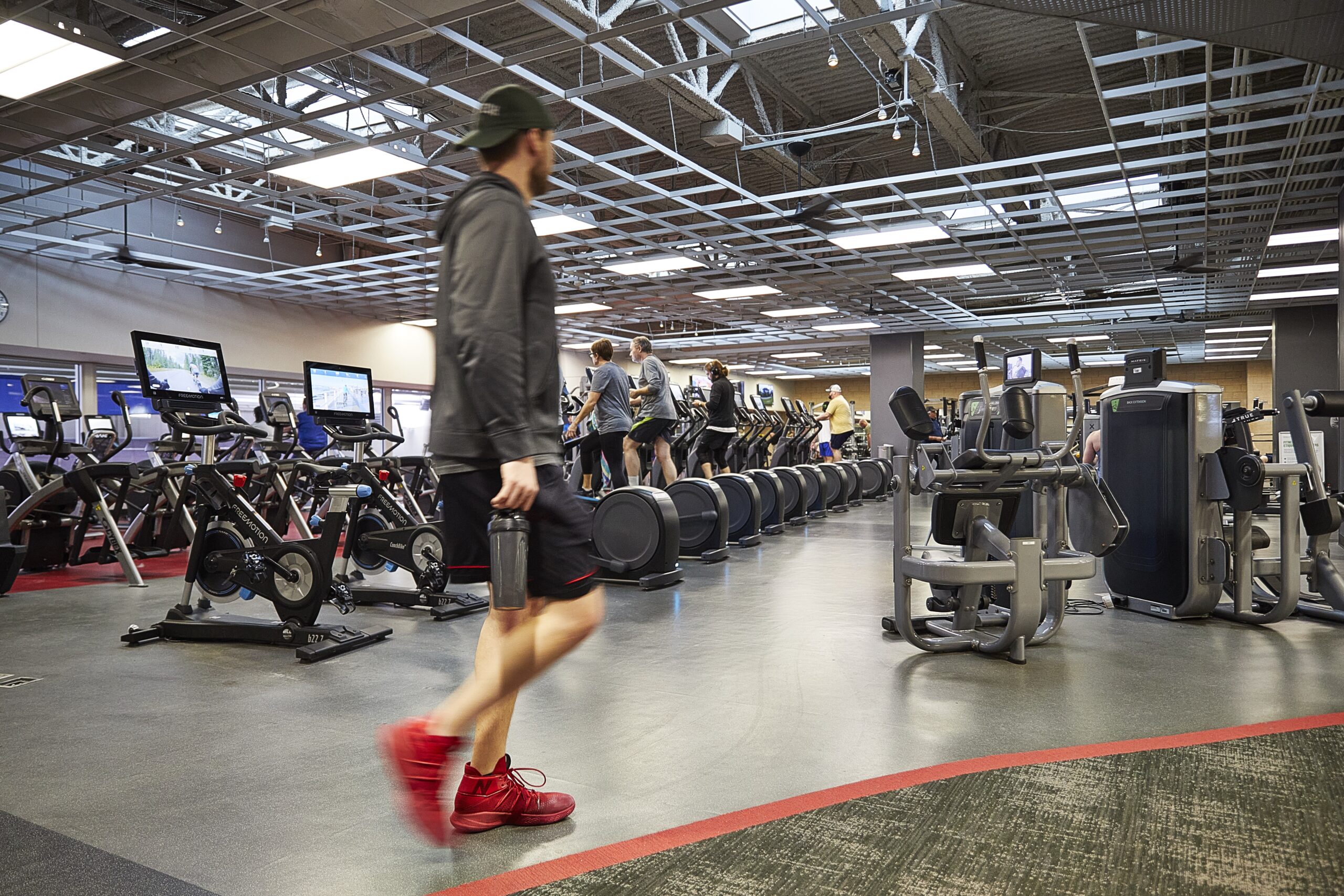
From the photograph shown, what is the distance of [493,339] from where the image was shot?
1536 millimetres

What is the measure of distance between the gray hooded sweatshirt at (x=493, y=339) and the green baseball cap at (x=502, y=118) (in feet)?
0.23

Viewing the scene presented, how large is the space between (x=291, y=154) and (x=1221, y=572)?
7.64 meters

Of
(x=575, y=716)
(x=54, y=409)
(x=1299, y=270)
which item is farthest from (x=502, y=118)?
(x=1299, y=270)

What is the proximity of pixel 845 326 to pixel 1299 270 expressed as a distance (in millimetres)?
8022

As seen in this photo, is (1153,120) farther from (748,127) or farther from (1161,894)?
(1161,894)

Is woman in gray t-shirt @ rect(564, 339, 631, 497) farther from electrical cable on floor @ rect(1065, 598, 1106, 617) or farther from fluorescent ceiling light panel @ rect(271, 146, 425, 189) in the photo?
electrical cable on floor @ rect(1065, 598, 1106, 617)

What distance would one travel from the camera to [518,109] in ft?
5.52

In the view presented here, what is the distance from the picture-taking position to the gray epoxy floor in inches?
71.6

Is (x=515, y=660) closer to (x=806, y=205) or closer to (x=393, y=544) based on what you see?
(x=393, y=544)

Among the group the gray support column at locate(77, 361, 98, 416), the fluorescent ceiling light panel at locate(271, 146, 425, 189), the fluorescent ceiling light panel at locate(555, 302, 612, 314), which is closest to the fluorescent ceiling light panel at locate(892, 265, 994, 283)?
the fluorescent ceiling light panel at locate(555, 302, 612, 314)

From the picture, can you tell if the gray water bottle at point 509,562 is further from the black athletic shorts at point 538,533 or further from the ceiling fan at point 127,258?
the ceiling fan at point 127,258

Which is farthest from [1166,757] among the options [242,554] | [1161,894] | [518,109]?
[242,554]

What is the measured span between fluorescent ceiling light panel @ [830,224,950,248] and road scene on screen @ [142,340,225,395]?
26.1 ft

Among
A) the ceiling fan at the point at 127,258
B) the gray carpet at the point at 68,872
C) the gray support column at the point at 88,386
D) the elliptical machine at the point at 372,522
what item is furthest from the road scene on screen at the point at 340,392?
the gray support column at the point at 88,386
